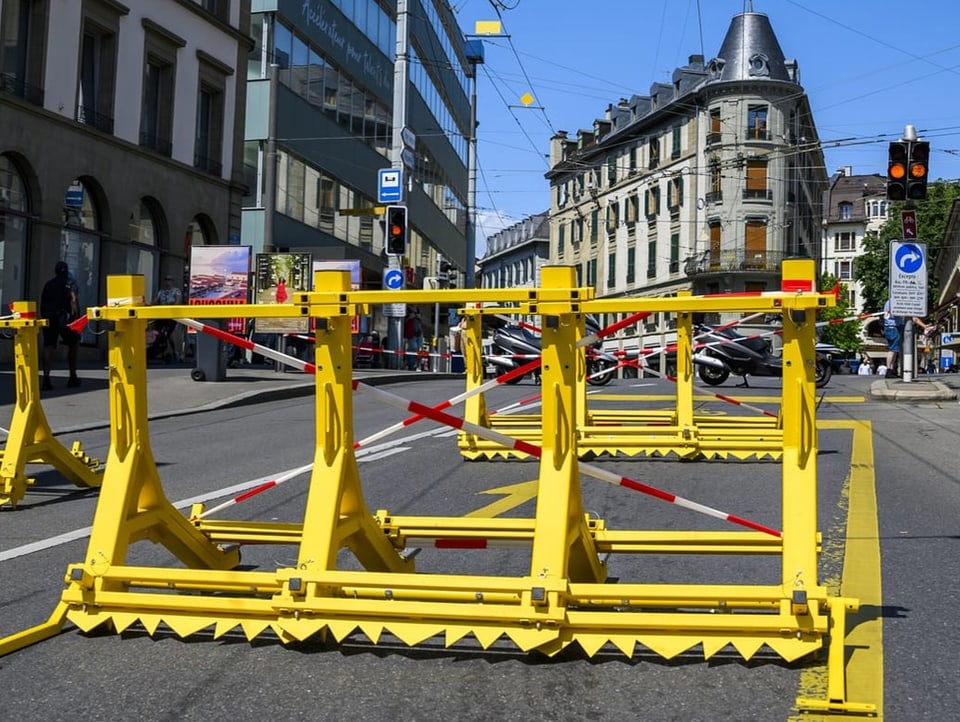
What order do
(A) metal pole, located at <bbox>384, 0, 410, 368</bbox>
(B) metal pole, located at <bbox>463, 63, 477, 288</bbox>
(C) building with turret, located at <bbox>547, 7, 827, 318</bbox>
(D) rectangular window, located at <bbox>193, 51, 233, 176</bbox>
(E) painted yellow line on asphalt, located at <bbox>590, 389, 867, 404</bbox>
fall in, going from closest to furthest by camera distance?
(E) painted yellow line on asphalt, located at <bbox>590, 389, 867, 404</bbox> → (A) metal pole, located at <bbox>384, 0, 410, 368</bbox> → (D) rectangular window, located at <bbox>193, 51, 233, 176</bbox> → (B) metal pole, located at <bbox>463, 63, 477, 288</bbox> → (C) building with turret, located at <bbox>547, 7, 827, 318</bbox>

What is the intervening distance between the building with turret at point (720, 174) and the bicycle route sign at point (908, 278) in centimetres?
4279

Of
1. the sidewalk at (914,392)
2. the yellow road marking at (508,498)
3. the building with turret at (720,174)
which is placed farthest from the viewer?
the building with turret at (720,174)

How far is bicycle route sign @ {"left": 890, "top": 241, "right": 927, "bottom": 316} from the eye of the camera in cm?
1844

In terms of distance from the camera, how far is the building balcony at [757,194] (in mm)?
65688

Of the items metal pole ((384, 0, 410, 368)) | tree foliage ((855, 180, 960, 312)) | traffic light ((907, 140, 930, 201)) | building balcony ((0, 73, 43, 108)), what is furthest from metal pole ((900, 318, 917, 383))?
tree foliage ((855, 180, 960, 312))

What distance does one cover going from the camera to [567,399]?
14.0ft

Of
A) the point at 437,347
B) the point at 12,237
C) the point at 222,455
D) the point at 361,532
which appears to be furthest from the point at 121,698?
the point at 437,347

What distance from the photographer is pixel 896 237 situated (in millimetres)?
84438

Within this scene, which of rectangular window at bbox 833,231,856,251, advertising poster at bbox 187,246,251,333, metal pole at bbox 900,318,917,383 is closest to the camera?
metal pole at bbox 900,318,917,383

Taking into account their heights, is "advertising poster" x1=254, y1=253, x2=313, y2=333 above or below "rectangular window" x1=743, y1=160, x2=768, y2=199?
below

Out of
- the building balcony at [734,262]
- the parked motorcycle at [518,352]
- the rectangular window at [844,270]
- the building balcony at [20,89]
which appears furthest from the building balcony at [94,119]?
the rectangular window at [844,270]

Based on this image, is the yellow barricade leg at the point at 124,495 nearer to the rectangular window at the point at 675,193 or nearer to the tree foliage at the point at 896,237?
the rectangular window at the point at 675,193

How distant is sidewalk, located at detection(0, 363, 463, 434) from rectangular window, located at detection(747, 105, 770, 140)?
46667 millimetres

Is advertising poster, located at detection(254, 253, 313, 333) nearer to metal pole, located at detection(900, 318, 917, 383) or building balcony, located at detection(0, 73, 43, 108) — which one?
building balcony, located at detection(0, 73, 43, 108)
